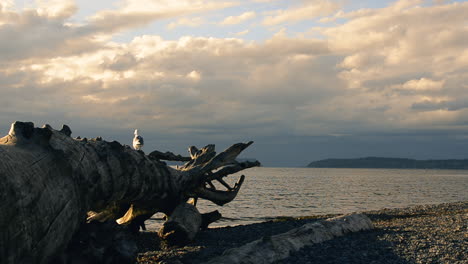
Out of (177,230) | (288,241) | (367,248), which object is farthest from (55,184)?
(367,248)

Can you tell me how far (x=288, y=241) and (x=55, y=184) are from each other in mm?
5719

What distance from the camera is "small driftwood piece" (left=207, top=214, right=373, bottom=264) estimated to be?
905 centimetres

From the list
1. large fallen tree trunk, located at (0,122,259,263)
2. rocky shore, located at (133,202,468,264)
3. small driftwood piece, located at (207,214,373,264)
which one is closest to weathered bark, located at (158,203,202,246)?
rocky shore, located at (133,202,468,264)

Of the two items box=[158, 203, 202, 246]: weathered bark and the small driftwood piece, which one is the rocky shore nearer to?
the small driftwood piece

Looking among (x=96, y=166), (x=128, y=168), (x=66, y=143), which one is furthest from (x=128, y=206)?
(x=66, y=143)

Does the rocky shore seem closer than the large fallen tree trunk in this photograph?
No

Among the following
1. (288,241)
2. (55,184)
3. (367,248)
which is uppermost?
(55,184)

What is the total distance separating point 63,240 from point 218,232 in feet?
31.9

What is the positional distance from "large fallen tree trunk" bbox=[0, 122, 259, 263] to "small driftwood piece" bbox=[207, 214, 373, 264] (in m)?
3.04

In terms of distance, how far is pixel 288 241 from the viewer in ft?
34.9

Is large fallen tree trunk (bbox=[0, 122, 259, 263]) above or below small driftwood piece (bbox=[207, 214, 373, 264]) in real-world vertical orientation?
above

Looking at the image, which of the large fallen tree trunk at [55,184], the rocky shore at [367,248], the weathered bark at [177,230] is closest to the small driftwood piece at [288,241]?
the rocky shore at [367,248]

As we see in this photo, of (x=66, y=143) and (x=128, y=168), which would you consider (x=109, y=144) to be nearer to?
(x=128, y=168)

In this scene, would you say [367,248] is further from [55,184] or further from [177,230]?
[55,184]
